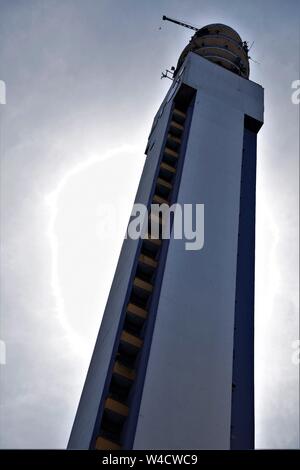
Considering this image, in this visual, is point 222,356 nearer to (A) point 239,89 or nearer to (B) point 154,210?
(B) point 154,210

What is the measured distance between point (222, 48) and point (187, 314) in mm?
32780

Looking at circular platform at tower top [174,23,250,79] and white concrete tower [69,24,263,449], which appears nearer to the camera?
white concrete tower [69,24,263,449]

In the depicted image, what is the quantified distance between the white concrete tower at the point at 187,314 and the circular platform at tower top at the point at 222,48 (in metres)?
9.17

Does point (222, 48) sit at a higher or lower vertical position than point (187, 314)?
higher

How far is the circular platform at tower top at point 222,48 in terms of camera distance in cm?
5056

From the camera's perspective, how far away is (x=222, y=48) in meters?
52.3

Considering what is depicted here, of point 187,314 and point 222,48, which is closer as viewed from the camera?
point 187,314

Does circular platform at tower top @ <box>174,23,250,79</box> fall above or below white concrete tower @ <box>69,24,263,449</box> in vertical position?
above

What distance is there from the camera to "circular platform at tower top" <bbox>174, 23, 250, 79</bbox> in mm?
50562

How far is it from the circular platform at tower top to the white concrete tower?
9.17 m

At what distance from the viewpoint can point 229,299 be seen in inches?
1174
